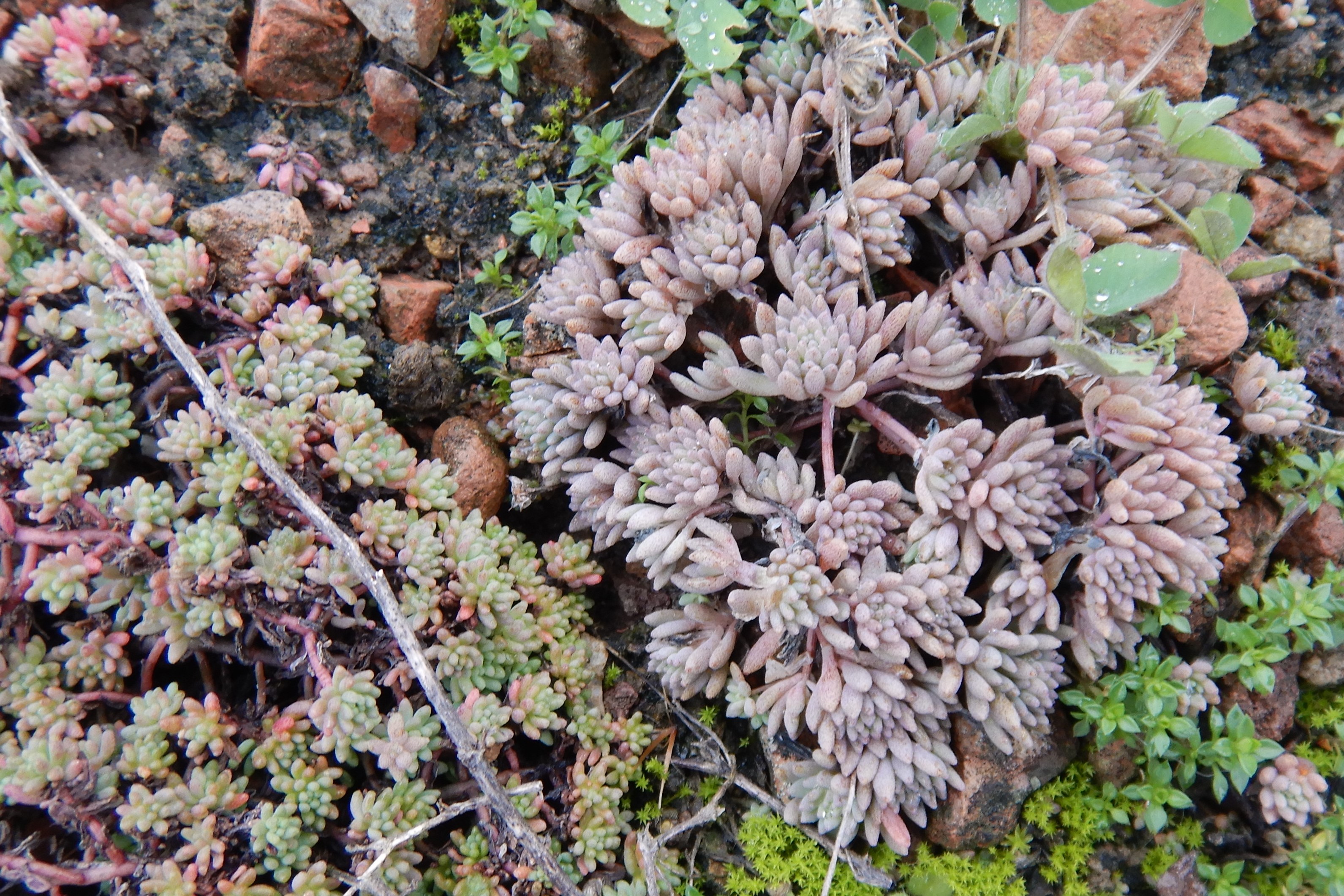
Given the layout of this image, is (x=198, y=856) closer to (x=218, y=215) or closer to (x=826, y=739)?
(x=826, y=739)

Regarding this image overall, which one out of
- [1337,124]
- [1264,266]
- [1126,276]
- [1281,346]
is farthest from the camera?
[1337,124]

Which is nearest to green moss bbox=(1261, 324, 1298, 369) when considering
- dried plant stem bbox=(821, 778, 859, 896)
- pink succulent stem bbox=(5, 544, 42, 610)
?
dried plant stem bbox=(821, 778, 859, 896)

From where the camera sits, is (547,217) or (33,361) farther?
(547,217)

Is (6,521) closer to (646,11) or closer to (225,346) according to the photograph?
(225,346)

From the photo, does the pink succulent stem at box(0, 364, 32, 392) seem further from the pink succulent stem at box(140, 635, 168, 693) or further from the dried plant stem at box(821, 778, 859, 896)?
the dried plant stem at box(821, 778, 859, 896)

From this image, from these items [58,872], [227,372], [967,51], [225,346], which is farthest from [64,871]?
[967,51]

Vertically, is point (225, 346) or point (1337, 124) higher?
point (225, 346)

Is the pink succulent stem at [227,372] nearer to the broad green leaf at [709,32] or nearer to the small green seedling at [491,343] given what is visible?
the small green seedling at [491,343]
